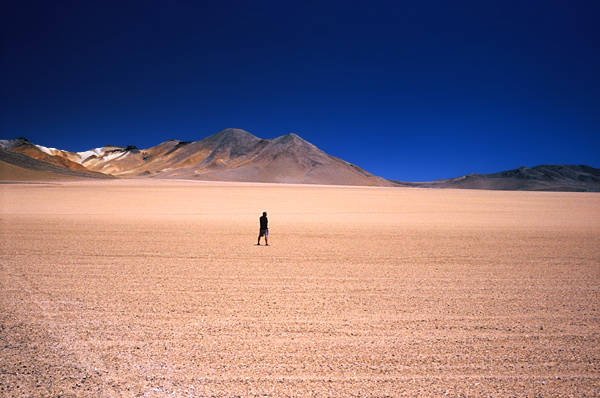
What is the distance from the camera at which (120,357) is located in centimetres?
518

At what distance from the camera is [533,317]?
264 inches

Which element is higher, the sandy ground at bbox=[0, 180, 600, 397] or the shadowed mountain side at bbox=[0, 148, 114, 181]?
the shadowed mountain side at bbox=[0, 148, 114, 181]

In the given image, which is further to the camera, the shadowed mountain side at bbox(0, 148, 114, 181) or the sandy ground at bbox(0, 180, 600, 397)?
the shadowed mountain side at bbox(0, 148, 114, 181)

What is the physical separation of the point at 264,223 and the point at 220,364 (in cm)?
856

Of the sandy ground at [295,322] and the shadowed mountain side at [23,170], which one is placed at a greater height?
the shadowed mountain side at [23,170]

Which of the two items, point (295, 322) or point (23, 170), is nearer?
point (295, 322)

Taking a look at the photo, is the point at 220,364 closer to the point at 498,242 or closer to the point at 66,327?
the point at 66,327

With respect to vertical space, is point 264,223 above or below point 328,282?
above

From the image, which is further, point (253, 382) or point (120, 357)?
point (120, 357)

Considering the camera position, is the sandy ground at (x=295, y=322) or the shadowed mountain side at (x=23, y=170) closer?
the sandy ground at (x=295, y=322)

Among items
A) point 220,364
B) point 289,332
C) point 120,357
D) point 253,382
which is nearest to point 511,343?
point 289,332

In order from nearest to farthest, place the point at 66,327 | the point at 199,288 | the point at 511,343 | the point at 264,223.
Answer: the point at 511,343
the point at 66,327
the point at 199,288
the point at 264,223

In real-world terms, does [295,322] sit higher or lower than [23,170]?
lower

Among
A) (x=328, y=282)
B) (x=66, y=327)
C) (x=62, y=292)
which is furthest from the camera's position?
(x=328, y=282)
